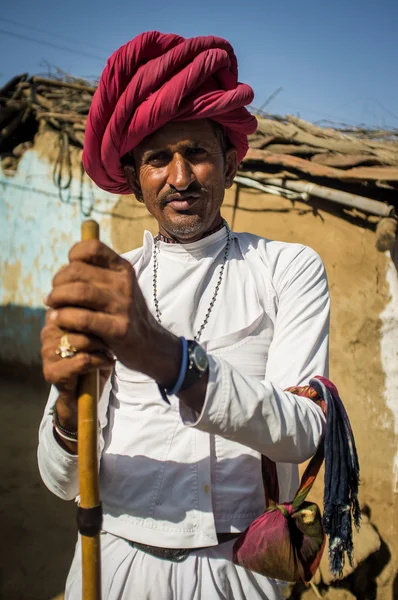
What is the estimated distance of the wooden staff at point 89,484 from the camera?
3.92 ft

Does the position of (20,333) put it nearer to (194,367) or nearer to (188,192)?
(188,192)

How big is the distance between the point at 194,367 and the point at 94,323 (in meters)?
0.28

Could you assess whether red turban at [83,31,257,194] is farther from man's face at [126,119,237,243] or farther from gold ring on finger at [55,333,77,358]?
gold ring on finger at [55,333,77,358]

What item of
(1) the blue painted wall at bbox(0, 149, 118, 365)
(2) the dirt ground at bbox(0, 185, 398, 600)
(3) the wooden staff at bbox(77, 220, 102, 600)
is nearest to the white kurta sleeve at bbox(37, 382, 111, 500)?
(3) the wooden staff at bbox(77, 220, 102, 600)

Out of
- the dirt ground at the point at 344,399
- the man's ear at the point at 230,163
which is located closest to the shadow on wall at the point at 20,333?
the dirt ground at the point at 344,399

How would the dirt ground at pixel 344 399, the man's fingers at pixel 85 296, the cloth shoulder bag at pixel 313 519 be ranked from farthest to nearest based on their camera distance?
the dirt ground at pixel 344 399 → the cloth shoulder bag at pixel 313 519 → the man's fingers at pixel 85 296

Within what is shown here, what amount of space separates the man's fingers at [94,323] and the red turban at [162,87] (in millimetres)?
945

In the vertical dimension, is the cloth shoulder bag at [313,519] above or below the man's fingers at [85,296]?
below

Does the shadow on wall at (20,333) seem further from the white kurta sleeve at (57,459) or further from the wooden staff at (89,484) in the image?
the wooden staff at (89,484)

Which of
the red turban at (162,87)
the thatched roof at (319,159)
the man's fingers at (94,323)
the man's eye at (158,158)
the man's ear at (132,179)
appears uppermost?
the thatched roof at (319,159)

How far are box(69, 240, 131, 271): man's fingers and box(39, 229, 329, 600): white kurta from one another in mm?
610

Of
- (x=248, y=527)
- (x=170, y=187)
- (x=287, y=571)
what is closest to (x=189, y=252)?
(x=170, y=187)

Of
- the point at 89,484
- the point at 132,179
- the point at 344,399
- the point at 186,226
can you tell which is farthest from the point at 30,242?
the point at 89,484

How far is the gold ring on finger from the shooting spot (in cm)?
112
